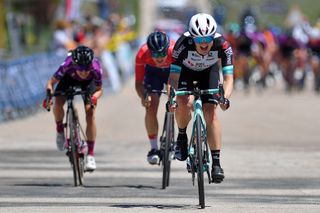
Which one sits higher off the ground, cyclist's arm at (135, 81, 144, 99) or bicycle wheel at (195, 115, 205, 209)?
cyclist's arm at (135, 81, 144, 99)

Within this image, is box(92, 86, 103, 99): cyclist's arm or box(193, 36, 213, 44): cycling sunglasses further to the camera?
box(92, 86, 103, 99): cyclist's arm

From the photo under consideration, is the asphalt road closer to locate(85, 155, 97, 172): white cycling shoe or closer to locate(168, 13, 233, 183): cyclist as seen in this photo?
locate(85, 155, 97, 172): white cycling shoe

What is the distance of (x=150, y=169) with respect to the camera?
53.1 feet

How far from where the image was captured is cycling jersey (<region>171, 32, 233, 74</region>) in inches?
469

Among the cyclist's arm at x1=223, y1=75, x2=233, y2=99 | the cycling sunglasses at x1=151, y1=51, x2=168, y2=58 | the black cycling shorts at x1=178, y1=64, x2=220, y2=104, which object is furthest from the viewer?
the cycling sunglasses at x1=151, y1=51, x2=168, y2=58

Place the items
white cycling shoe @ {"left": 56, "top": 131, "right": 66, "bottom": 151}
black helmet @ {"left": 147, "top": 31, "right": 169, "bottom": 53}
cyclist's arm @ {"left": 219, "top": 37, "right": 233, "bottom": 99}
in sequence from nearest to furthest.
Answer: cyclist's arm @ {"left": 219, "top": 37, "right": 233, "bottom": 99}, black helmet @ {"left": 147, "top": 31, "right": 169, "bottom": 53}, white cycling shoe @ {"left": 56, "top": 131, "right": 66, "bottom": 151}

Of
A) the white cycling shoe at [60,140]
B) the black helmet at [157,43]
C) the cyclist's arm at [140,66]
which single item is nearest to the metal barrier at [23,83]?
the white cycling shoe at [60,140]

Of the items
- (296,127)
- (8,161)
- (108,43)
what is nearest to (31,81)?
(296,127)

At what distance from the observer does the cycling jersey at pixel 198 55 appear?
39.1 feet

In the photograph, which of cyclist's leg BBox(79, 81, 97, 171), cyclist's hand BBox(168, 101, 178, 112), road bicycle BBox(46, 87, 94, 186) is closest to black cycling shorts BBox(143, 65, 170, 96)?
cyclist's leg BBox(79, 81, 97, 171)

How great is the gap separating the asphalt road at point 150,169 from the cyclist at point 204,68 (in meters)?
0.75

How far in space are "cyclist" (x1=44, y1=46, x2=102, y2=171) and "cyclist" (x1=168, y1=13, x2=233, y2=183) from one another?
1800mm

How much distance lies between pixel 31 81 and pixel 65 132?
33.9 feet

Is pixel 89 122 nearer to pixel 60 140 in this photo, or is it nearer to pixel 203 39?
pixel 60 140
